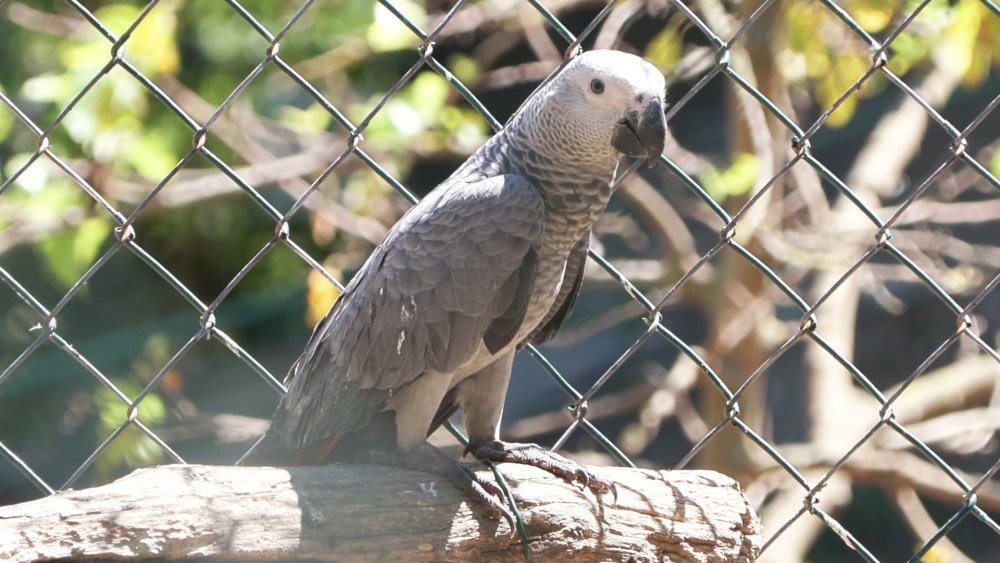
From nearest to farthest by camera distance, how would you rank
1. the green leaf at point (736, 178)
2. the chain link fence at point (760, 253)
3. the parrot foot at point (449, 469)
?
the parrot foot at point (449, 469) < the green leaf at point (736, 178) < the chain link fence at point (760, 253)

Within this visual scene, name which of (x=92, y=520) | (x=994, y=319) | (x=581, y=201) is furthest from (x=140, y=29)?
(x=994, y=319)

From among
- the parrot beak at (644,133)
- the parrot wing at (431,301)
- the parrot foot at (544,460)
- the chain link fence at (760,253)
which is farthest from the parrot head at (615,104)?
the chain link fence at (760,253)

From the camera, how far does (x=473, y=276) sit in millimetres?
1832

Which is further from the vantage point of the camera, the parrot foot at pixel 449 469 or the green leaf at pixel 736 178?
the green leaf at pixel 736 178

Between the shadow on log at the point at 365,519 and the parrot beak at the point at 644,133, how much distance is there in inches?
21.7

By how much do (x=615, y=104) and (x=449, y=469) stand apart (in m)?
0.70

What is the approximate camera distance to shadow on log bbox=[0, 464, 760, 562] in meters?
1.36

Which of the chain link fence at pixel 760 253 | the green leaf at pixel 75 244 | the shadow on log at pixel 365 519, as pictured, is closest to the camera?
the shadow on log at pixel 365 519

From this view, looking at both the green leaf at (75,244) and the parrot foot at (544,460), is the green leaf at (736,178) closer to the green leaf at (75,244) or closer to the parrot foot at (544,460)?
the parrot foot at (544,460)

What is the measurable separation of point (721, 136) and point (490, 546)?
3116mm

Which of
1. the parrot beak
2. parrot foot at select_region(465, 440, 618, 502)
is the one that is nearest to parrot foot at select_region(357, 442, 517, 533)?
parrot foot at select_region(465, 440, 618, 502)

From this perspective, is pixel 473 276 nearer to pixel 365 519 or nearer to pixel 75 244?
pixel 365 519

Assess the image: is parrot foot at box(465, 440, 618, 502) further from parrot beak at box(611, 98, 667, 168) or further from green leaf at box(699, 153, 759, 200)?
green leaf at box(699, 153, 759, 200)

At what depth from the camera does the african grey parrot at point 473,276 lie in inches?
71.8
